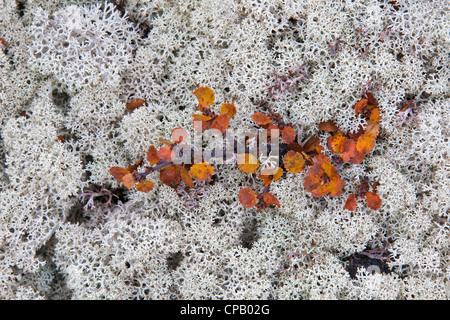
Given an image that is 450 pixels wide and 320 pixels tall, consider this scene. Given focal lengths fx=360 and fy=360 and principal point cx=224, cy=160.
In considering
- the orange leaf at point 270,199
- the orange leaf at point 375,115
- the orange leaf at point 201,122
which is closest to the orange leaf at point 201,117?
the orange leaf at point 201,122

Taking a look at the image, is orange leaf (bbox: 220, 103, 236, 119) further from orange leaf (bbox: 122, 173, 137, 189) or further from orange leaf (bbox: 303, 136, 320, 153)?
orange leaf (bbox: 122, 173, 137, 189)

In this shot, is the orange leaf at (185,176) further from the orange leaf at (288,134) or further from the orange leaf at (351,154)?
the orange leaf at (351,154)

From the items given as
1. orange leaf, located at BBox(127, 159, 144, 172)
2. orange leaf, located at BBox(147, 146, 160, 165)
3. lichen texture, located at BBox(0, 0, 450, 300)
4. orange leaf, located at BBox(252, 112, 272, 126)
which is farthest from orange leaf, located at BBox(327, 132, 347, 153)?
orange leaf, located at BBox(127, 159, 144, 172)

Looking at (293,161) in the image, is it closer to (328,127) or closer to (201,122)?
(328,127)

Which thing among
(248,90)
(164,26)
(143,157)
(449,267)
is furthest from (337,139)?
(164,26)

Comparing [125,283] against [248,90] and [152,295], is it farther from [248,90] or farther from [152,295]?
[248,90]
